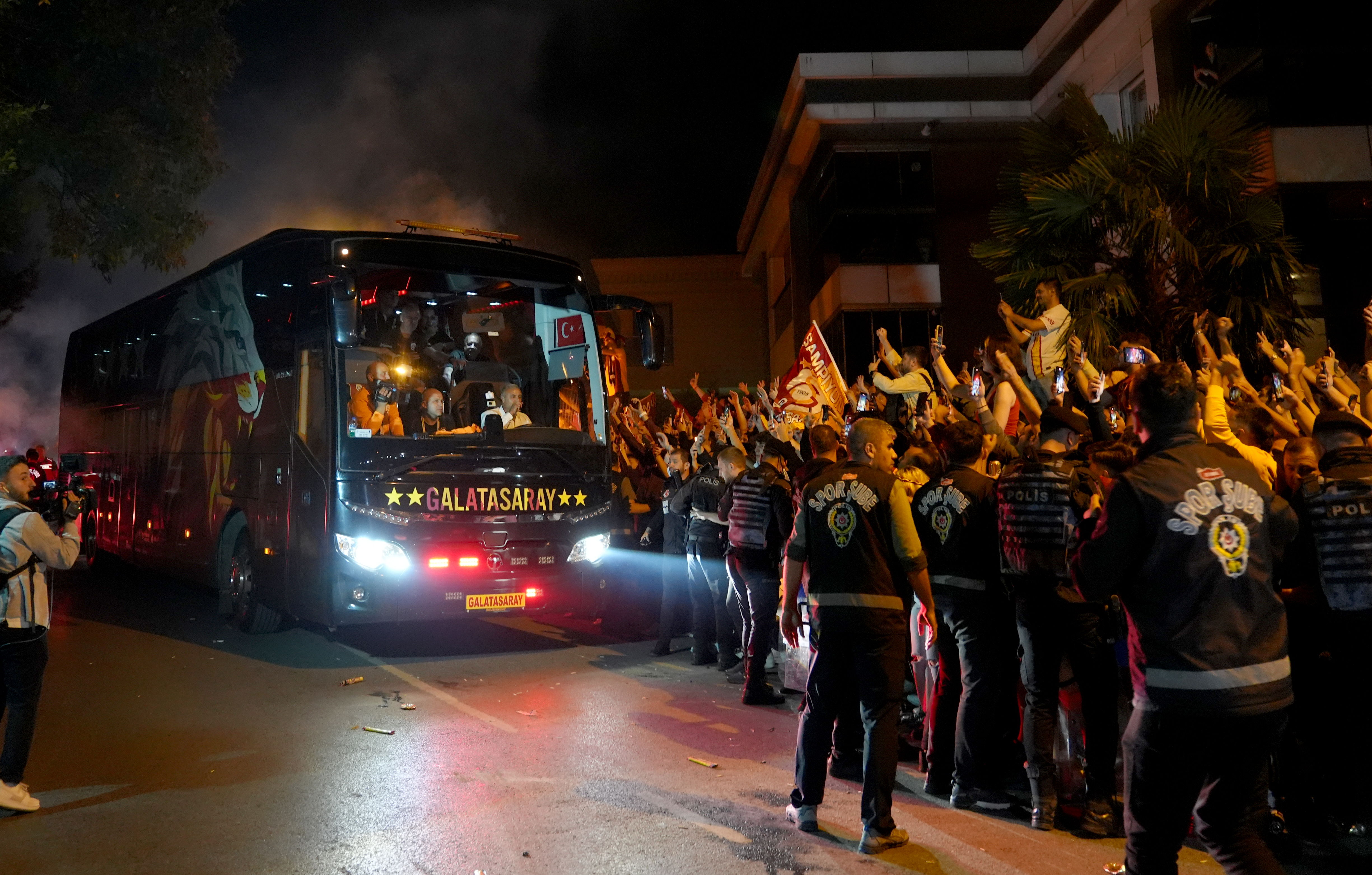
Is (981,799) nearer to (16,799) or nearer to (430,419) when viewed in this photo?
(16,799)

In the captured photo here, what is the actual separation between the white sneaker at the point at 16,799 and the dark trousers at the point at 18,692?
0.05 meters

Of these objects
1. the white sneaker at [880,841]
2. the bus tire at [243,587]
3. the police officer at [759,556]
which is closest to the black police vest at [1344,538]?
the white sneaker at [880,841]

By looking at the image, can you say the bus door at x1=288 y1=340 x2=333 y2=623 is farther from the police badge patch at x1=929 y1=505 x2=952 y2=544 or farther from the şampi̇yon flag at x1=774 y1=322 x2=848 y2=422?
the police badge patch at x1=929 y1=505 x2=952 y2=544

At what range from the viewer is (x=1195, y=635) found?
123 inches

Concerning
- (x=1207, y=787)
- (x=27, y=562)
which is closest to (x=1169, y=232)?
(x=1207, y=787)

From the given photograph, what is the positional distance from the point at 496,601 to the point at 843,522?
193 inches

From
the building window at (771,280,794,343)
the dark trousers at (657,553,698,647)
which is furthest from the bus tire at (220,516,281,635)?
the building window at (771,280,794,343)

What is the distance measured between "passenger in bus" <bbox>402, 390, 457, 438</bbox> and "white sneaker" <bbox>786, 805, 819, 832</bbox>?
5205 millimetres

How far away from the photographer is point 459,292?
937 centimetres

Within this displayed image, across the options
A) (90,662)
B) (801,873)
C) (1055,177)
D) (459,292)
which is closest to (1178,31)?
(1055,177)

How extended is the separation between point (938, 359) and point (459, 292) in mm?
4392

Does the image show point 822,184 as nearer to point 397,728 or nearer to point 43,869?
point 397,728

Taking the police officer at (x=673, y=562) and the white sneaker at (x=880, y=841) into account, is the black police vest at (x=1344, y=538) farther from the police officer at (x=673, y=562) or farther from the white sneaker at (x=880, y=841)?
the police officer at (x=673, y=562)

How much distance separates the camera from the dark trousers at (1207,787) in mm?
3066
